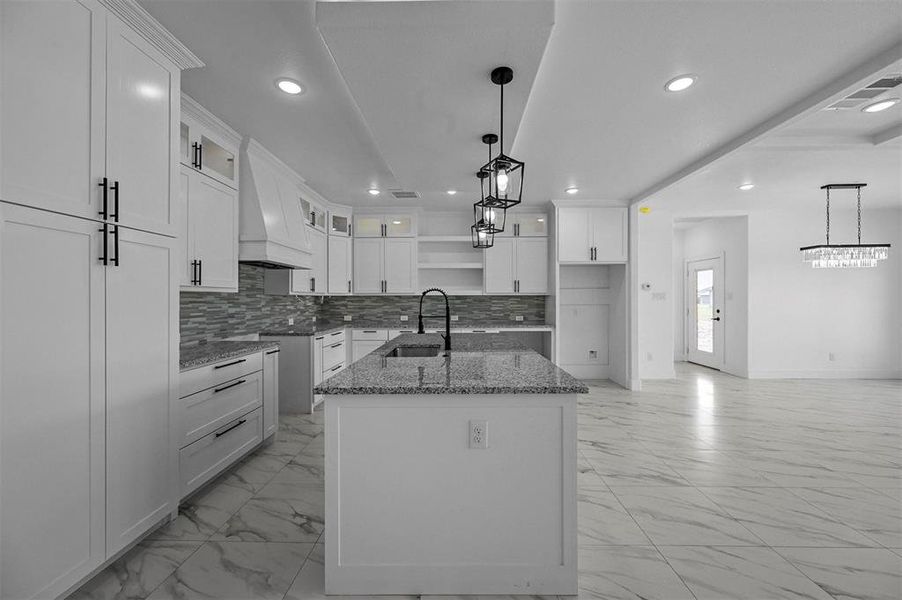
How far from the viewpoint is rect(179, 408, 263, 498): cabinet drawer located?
8.05 ft

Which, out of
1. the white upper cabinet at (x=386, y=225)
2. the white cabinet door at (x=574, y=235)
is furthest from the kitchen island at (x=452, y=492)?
the white upper cabinet at (x=386, y=225)

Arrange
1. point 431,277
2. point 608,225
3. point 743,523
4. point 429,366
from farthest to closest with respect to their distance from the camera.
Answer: point 431,277
point 608,225
point 743,523
point 429,366

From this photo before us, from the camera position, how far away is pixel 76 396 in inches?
66.9

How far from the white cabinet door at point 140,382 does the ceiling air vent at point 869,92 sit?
4228 mm

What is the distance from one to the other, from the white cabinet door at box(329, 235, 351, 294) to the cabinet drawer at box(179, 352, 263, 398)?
2.59 metres

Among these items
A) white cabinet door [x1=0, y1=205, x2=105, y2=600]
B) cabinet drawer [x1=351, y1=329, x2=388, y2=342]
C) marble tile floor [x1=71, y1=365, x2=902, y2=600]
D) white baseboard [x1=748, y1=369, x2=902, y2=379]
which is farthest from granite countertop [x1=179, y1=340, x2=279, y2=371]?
white baseboard [x1=748, y1=369, x2=902, y2=379]

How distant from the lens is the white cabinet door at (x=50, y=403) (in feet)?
4.82

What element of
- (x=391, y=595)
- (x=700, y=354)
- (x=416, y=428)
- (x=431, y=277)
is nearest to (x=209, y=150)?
(x=416, y=428)

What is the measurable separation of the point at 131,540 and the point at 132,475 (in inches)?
11.9

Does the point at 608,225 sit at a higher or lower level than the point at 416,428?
higher

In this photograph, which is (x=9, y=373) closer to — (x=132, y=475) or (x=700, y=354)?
(x=132, y=475)

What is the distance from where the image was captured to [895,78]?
267cm

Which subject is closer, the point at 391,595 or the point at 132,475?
the point at 391,595

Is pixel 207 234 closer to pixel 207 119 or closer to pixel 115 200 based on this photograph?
pixel 207 119
